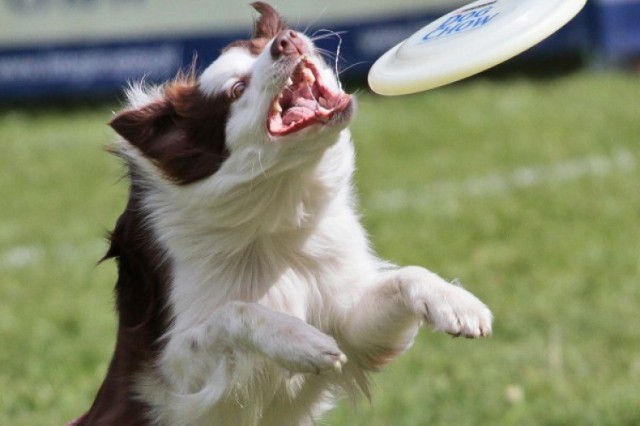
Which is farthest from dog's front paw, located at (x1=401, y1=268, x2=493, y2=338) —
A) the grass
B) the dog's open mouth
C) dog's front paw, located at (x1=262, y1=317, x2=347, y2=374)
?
the grass

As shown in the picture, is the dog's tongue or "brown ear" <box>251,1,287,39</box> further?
"brown ear" <box>251,1,287,39</box>

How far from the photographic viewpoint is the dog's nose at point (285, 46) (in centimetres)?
411

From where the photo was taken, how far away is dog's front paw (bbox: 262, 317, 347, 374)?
4.14 m

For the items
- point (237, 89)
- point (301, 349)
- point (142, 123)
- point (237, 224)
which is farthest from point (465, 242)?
point (301, 349)

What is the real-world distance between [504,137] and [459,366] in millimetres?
4587

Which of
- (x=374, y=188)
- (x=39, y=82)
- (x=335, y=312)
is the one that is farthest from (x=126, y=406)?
(x=39, y=82)

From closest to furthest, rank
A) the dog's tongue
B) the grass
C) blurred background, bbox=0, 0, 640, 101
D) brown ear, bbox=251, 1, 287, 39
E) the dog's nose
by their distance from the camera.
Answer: the dog's nose → the dog's tongue → brown ear, bbox=251, 1, 287, 39 → the grass → blurred background, bbox=0, 0, 640, 101

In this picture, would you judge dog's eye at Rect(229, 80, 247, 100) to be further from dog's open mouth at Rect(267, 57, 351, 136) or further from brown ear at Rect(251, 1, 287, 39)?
brown ear at Rect(251, 1, 287, 39)

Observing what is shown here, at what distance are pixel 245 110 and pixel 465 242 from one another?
4.30m

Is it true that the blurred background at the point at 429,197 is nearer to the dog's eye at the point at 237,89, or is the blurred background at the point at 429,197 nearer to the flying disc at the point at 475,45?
the flying disc at the point at 475,45

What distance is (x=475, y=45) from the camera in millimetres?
4414

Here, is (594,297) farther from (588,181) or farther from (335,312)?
(335,312)

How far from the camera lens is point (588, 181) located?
31.0 ft

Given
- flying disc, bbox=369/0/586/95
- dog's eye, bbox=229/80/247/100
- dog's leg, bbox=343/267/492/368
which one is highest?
dog's eye, bbox=229/80/247/100
